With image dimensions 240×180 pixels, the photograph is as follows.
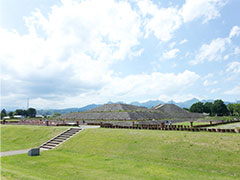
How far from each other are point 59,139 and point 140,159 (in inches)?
641

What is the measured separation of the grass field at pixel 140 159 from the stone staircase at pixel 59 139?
3.02m

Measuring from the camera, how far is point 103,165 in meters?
19.6

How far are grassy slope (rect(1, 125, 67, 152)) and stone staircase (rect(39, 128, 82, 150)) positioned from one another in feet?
5.24

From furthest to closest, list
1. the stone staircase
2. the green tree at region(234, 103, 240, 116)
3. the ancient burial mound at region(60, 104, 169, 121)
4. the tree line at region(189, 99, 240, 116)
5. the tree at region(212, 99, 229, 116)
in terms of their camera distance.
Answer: the green tree at region(234, 103, 240, 116)
the tree line at region(189, 99, 240, 116)
the tree at region(212, 99, 229, 116)
the ancient burial mound at region(60, 104, 169, 121)
the stone staircase

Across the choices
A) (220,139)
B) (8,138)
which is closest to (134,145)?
(220,139)

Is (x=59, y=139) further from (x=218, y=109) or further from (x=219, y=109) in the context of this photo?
(x=219, y=109)

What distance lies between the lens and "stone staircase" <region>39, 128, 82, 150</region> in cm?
2965

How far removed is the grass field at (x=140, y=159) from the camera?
16.3 metres

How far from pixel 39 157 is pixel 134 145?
1171cm

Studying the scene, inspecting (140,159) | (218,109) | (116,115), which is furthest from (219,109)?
(140,159)

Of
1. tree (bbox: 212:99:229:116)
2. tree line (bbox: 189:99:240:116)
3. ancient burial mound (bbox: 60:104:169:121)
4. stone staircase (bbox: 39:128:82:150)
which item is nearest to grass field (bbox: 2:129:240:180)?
stone staircase (bbox: 39:128:82:150)

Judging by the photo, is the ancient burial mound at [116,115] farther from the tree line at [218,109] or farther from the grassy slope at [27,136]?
the tree line at [218,109]

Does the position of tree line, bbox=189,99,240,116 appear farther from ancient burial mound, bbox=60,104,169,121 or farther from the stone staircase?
the stone staircase

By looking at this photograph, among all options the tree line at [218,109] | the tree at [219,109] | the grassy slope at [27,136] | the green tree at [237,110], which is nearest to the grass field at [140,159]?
the grassy slope at [27,136]
